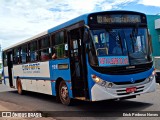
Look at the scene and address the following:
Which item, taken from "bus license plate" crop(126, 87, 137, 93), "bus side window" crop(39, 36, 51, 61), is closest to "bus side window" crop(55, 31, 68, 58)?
"bus side window" crop(39, 36, 51, 61)

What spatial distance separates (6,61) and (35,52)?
250 inches

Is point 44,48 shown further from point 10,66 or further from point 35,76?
point 10,66

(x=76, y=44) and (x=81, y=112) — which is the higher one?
(x=76, y=44)

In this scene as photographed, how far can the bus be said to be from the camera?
9.28 metres

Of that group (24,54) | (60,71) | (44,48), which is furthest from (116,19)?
(24,54)

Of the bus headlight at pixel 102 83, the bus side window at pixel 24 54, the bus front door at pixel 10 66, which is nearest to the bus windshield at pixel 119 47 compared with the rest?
the bus headlight at pixel 102 83

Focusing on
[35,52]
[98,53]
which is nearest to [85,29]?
[98,53]

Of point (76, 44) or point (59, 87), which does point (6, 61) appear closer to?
point (59, 87)

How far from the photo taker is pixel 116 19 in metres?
9.76

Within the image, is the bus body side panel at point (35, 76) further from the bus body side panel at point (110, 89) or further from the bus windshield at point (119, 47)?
the bus windshield at point (119, 47)

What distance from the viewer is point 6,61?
20281mm

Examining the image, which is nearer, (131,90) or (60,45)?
(131,90)

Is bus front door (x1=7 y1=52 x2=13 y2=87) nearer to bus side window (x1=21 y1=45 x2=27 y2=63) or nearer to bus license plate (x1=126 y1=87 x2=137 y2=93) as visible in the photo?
bus side window (x1=21 y1=45 x2=27 y2=63)

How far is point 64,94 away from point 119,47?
10.7 ft
